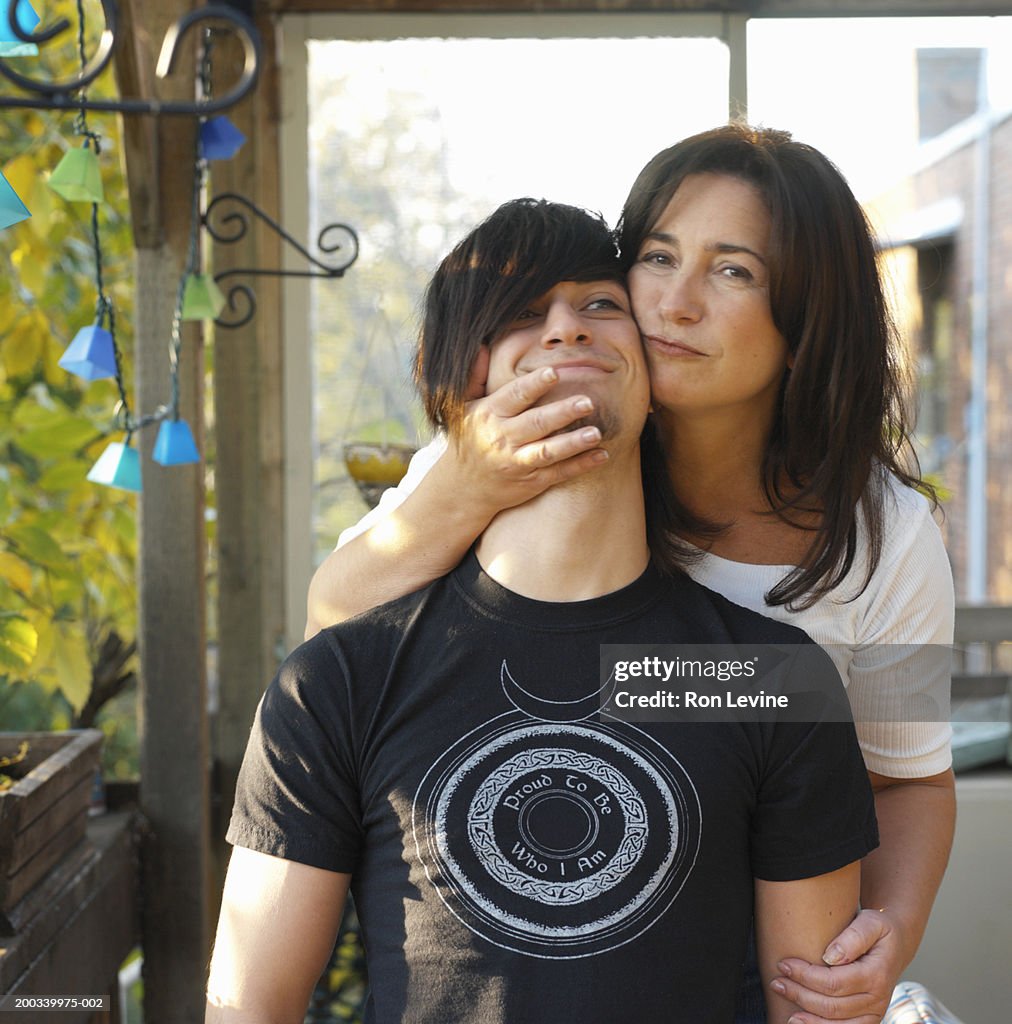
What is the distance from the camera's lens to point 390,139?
2795mm

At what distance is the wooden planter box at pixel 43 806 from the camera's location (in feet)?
5.09

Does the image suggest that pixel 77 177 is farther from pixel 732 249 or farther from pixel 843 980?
pixel 843 980

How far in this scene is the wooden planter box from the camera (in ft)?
5.09

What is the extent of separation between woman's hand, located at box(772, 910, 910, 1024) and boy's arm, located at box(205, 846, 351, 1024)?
462 millimetres

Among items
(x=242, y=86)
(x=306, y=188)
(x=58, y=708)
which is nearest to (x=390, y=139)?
(x=306, y=188)

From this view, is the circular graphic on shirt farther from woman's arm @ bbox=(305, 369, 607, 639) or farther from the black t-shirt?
woman's arm @ bbox=(305, 369, 607, 639)

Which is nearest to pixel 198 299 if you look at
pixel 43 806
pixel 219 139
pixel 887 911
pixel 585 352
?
pixel 219 139

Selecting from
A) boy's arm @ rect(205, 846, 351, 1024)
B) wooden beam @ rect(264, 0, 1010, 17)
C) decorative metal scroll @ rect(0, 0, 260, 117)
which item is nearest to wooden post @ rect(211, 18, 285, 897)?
wooden beam @ rect(264, 0, 1010, 17)

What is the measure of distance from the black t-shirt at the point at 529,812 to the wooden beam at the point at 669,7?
6.28 feet

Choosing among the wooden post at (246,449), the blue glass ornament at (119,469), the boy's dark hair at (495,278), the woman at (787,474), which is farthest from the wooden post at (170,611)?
the boy's dark hair at (495,278)

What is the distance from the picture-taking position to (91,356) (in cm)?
167

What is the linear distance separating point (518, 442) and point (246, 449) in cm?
167

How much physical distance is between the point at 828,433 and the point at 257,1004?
0.86 m

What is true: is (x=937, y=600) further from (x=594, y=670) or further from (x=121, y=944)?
(x=121, y=944)
